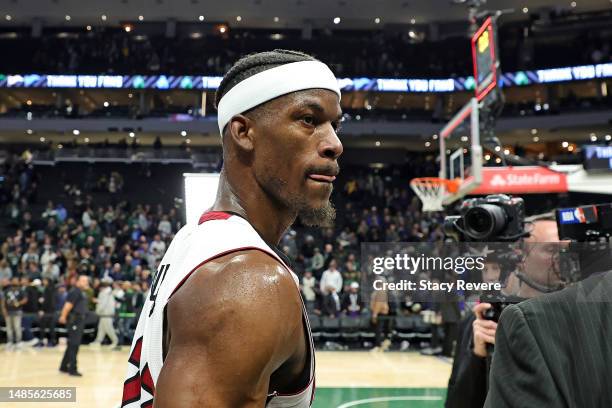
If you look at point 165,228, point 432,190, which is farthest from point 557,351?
point 165,228

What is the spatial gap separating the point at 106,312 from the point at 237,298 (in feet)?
43.7

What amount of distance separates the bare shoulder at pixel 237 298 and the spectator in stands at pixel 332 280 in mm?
12433

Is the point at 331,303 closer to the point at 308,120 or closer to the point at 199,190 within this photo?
the point at 199,190

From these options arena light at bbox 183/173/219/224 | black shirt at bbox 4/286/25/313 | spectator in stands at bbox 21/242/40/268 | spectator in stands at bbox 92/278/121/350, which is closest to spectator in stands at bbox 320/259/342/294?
spectator in stands at bbox 92/278/121/350

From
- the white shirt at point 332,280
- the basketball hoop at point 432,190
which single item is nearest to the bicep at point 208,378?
the basketball hoop at point 432,190

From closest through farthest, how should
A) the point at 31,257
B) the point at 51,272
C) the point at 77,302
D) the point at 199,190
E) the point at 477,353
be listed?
the point at 477,353, the point at 199,190, the point at 77,302, the point at 51,272, the point at 31,257

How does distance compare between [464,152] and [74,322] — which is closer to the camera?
[464,152]

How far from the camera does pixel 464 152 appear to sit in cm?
883

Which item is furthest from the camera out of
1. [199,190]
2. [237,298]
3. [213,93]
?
[213,93]

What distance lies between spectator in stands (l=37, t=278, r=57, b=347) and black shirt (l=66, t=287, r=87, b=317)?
3.45m

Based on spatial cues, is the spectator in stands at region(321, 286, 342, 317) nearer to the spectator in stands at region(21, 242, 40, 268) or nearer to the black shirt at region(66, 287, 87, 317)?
the black shirt at region(66, 287, 87, 317)

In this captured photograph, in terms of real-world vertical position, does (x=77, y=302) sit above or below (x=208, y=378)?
below

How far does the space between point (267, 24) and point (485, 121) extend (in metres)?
22.0

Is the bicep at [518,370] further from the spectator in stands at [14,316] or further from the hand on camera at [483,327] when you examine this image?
the spectator in stands at [14,316]
